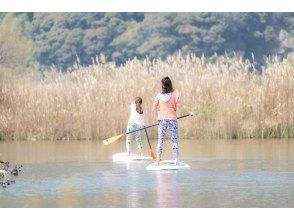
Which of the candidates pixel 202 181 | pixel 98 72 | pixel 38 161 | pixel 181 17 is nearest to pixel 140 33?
pixel 181 17

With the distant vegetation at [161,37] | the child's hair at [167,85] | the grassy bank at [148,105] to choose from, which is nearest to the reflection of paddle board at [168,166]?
the child's hair at [167,85]

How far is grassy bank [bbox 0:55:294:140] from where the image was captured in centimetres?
2820

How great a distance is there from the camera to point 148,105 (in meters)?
29.2

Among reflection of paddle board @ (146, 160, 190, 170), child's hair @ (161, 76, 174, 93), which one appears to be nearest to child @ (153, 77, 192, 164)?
child's hair @ (161, 76, 174, 93)

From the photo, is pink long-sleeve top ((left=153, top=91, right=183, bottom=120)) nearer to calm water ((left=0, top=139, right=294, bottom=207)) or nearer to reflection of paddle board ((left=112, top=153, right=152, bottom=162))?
calm water ((left=0, top=139, right=294, bottom=207))

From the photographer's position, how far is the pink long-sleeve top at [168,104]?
19375 millimetres

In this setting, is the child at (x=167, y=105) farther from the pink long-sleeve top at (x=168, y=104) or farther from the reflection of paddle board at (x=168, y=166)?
the reflection of paddle board at (x=168, y=166)

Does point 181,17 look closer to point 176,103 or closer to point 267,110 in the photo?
point 267,110

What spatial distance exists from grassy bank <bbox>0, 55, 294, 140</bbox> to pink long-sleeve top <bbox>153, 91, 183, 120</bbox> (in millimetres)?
8699

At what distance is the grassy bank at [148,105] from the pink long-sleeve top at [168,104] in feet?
28.5

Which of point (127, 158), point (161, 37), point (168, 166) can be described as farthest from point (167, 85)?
point (161, 37)

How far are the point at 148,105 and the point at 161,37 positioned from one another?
32.7 meters

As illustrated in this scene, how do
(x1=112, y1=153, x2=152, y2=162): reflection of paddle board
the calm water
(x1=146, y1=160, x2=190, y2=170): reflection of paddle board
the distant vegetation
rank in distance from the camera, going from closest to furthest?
the calm water < (x1=146, y1=160, x2=190, y2=170): reflection of paddle board < (x1=112, y1=153, x2=152, y2=162): reflection of paddle board < the distant vegetation

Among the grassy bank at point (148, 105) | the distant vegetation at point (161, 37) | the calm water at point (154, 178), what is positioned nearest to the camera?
the calm water at point (154, 178)
